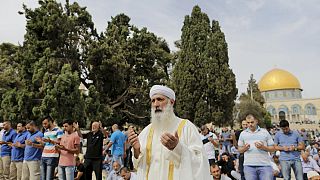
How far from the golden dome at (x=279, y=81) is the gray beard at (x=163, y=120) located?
72.8 m

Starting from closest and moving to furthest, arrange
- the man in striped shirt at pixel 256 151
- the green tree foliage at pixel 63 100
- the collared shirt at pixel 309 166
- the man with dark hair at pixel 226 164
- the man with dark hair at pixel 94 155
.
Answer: the man in striped shirt at pixel 256 151
the collared shirt at pixel 309 166
the man with dark hair at pixel 94 155
the man with dark hair at pixel 226 164
the green tree foliage at pixel 63 100

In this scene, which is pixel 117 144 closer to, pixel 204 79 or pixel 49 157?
pixel 49 157

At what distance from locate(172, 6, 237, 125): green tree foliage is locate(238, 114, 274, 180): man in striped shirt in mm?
24116

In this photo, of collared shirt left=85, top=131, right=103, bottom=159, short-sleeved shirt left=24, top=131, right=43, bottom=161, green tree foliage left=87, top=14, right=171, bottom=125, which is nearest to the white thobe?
collared shirt left=85, top=131, right=103, bottom=159

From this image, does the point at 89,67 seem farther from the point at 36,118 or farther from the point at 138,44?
the point at 36,118

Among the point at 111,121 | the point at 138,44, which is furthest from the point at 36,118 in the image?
the point at 138,44

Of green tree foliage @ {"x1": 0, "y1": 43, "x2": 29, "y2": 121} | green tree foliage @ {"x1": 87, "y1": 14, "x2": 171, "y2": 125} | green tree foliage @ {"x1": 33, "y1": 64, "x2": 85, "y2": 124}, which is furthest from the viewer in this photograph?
green tree foliage @ {"x1": 87, "y1": 14, "x2": 171, "y2": 125}

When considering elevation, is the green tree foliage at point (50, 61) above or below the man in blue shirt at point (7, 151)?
above

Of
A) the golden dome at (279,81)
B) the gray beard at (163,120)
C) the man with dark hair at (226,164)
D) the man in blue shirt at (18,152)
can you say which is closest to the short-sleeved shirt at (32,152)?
the man in blue shirt at (18,152)

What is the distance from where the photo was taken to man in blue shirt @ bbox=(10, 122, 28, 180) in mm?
7602

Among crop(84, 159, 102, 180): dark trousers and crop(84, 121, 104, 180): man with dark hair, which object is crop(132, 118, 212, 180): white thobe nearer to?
crop(84, 121, 104, 180): man with dark hair

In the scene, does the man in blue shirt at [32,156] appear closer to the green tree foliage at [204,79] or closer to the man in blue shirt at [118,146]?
the man in blue shirt at [118,146]

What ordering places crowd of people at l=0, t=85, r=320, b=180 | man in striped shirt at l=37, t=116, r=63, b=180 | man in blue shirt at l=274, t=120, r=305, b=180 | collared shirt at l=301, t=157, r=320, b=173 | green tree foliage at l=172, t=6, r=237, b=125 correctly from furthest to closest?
green tree foliage at l=172, t=6, r=237, b=125 < collared shirt at l=301, t=157, r=320, b=173 < man in striped shirt at l=37, t=116, r=63, b=180 < man in blue shirt at l=274, t=120, r=305, b=180 < crowd of people at l=0, t=85, r=320, b=180

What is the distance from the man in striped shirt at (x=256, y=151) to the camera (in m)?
5.61
